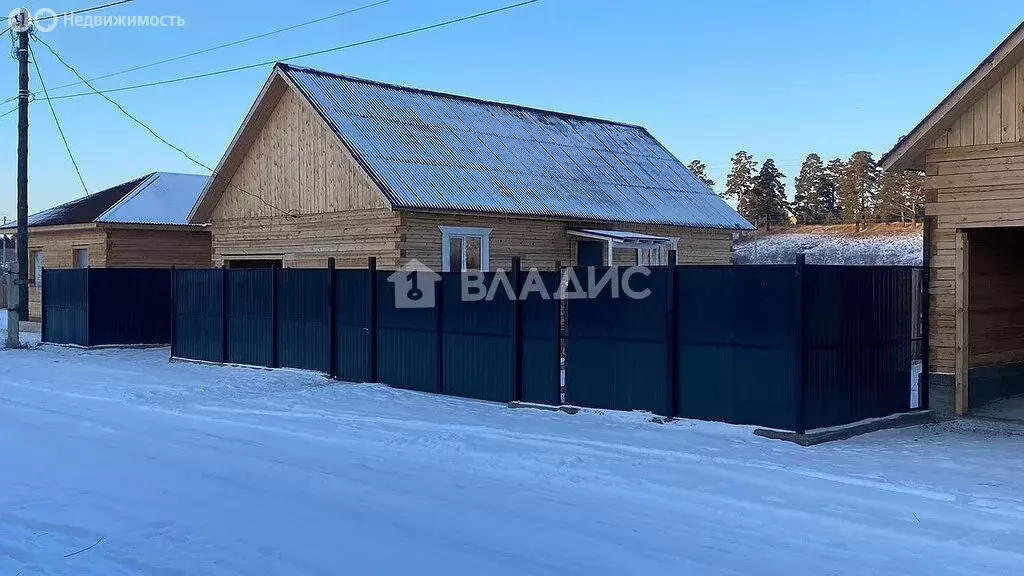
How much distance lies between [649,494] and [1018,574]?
10.1ft

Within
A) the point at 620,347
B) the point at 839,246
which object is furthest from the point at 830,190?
the point at 620,347

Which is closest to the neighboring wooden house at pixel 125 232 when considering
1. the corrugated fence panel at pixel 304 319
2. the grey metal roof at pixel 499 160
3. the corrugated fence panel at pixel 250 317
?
the grey metal roof at pixel 499 160

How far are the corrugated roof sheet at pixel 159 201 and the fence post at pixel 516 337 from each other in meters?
17.2

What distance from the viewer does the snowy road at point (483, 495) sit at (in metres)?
6.53

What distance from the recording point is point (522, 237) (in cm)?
2205

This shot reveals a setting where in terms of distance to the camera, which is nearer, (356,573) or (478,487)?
(356,573)

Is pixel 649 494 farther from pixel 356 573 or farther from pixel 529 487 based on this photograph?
pixel 356 573

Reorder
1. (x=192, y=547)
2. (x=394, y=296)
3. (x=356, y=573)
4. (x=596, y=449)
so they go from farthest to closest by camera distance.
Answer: (x=394, y=296)
(x=596, y=449)
(x=192, y=547)
(x=356, y=573)

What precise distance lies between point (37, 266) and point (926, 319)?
103 feet

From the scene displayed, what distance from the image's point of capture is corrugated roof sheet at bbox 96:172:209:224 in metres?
29.5

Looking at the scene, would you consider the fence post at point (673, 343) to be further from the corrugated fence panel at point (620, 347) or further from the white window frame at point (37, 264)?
the white window frame at point (37, 264)

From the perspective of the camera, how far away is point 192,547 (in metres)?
6.73

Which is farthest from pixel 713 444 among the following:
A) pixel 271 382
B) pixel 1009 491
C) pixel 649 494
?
pixel 271 382

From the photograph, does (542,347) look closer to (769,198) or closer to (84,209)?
(84,209)
